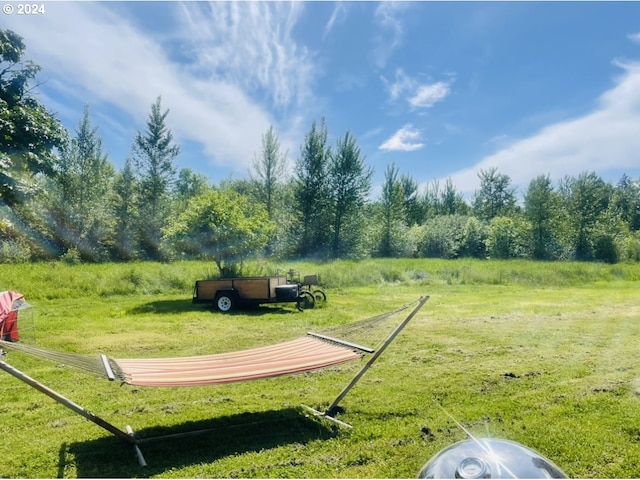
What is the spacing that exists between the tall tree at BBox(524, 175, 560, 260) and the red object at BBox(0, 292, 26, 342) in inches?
1262

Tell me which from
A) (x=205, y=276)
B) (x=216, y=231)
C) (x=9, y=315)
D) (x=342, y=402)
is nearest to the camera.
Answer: (x=342, y=402)

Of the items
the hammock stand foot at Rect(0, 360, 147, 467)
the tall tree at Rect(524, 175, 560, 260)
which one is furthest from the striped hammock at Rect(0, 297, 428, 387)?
the tall tree at Rect(524, 175, 560, 260)

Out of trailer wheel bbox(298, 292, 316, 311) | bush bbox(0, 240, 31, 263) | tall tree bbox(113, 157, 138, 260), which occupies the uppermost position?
tall tree bbox(113, 157, 138, 260)

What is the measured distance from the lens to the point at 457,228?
36406mm

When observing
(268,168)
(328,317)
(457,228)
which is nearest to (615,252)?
(457,228)

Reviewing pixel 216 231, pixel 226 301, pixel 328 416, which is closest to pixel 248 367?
pixel 328 416

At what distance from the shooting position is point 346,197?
1188 inches

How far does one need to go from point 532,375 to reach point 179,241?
9.78m

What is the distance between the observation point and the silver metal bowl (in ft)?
5.82

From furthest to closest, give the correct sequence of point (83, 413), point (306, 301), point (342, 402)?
point (306, 301)
point (342, 402)
point (83, 413)

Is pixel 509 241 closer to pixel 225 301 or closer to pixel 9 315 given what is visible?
pixel 225 301

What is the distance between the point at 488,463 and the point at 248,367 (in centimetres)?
272

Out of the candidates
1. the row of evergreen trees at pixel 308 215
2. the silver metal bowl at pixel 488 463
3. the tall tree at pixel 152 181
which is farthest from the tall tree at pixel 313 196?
the silver metal bowl at pixel 488 463

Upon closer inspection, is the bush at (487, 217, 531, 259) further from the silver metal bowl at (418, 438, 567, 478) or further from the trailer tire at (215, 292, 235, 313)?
the silver metal bowl at (418, 438, 567, 478)
